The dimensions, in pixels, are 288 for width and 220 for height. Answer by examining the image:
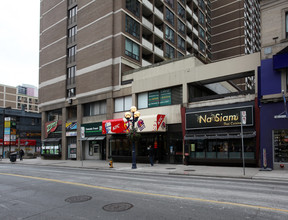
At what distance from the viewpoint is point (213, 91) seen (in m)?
27.0

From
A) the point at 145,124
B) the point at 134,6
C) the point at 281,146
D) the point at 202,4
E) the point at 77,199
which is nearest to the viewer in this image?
the point at 77,199

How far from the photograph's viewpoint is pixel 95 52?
31.6 metres

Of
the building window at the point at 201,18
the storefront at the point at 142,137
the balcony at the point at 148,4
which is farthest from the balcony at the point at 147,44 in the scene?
the building window at the point at 201,18

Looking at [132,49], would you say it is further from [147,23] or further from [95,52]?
[147,23]

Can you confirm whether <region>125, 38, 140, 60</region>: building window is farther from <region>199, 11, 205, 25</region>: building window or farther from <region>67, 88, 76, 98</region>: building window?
<region>199, 11, 205, 25</region>: building window

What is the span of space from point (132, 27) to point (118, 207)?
2736cm

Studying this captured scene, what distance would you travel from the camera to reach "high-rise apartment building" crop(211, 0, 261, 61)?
57.3 meters

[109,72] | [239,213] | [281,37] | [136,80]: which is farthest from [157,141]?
[239,213]

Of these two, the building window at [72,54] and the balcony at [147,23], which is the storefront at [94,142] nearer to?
the building window at [72,54]

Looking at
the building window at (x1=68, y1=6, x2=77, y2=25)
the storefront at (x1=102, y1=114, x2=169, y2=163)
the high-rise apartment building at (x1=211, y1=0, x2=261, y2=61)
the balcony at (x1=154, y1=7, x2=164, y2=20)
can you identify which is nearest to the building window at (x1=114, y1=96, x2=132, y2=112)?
the storefront at (x1=102, y1=114, x2=169, y2=163)

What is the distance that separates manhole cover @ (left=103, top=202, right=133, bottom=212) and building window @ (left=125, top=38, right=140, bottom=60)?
80.6ft

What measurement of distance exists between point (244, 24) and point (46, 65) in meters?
44.1

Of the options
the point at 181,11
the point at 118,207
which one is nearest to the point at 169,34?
the point at 181,11

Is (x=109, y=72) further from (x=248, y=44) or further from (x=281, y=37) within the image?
(x=248, y=44)
